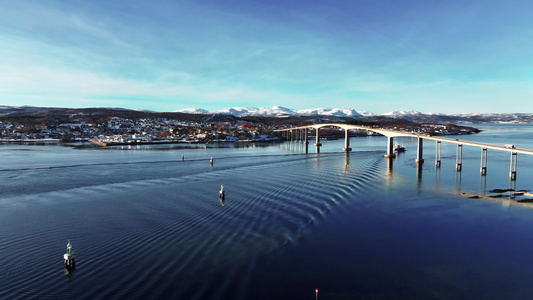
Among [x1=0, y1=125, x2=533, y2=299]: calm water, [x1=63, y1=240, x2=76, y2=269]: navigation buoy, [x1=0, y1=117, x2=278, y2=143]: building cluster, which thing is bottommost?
[x1=0, y1=125, x2=533, y2=299]: calm water

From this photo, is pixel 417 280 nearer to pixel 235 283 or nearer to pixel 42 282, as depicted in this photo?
pixel 235 283

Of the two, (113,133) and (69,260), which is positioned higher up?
(113,133)

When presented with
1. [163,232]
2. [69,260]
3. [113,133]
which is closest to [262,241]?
[163,232]

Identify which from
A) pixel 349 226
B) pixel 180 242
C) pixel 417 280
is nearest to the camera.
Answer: pixel 417 280

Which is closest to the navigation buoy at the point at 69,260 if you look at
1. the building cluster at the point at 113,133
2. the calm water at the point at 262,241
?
the calm water at the point at 262,241

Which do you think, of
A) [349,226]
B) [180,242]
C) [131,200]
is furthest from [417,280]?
[131,200]

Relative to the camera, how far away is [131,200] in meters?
18.7

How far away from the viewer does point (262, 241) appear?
12234 millimetres

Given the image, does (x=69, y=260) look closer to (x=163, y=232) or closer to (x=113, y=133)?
(x=163, y=232)

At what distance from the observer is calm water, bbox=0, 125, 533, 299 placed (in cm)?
905

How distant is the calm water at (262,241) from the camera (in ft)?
29.7

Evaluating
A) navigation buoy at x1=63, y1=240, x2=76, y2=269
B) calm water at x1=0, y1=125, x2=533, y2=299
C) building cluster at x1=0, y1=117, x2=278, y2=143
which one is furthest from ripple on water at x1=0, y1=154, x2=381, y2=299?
building cluster at x1=0, y1=117, x2=278, y2=143

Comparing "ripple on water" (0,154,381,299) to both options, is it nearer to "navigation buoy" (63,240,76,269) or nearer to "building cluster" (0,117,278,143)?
"navigation buoy" (63,240,76,269)

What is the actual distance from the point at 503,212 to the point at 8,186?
1215 inches
